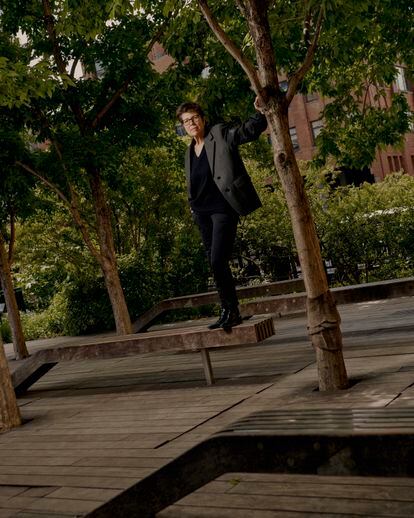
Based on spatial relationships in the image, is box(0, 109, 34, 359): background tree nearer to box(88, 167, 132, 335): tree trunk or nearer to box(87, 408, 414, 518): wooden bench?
box(88, 167, 132, 335): tree trunk

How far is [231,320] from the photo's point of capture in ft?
21.2

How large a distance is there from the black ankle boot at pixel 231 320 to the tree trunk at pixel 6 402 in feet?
7.53

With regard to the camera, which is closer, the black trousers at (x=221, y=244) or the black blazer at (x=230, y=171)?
the black blazer at (x=230, y=171)

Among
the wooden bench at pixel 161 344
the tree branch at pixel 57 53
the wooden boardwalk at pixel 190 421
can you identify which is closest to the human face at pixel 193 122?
the wooden bench at pixel 161 344

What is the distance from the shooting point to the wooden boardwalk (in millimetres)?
3477

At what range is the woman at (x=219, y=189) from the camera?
242 inches

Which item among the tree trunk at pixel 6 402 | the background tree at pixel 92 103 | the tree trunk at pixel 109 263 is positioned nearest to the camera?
the tree trunk at pixel 6 402

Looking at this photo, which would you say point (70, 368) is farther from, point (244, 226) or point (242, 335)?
point (244, 226)

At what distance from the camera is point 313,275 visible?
5.32 metres

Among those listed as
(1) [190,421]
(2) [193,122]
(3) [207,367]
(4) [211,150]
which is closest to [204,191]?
(4) [211,150]

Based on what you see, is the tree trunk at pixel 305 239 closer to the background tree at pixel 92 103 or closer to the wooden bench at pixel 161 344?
the wooden bench at pixel 161 344

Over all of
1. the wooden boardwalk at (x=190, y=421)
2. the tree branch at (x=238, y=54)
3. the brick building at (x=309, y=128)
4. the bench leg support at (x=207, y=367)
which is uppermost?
the brick building at (x=309, y=128)

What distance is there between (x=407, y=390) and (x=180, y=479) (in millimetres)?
3045

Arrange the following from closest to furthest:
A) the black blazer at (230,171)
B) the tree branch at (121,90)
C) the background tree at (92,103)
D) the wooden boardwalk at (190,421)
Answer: the wooden boardwalk at (190,421)
the black blazer at (230,171)
the background tree at (92,103)
the tree branch at (121,90)
